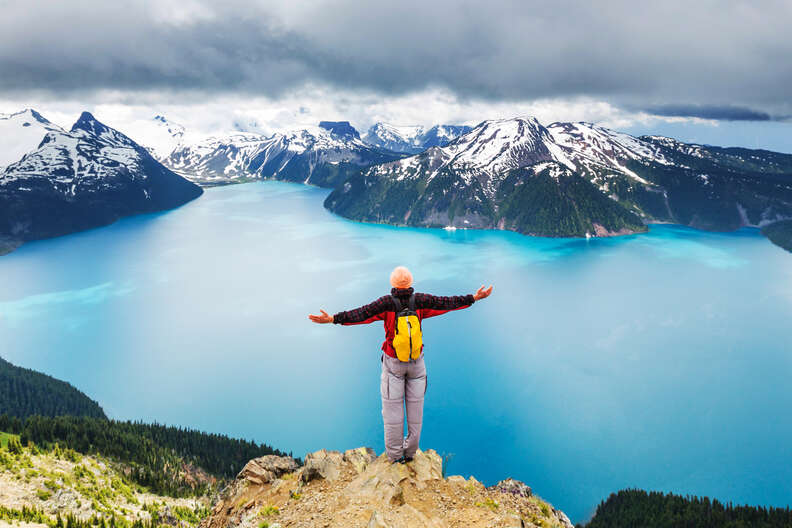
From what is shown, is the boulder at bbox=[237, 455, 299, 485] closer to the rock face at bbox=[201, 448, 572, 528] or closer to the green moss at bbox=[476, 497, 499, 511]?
the rock face at bbox=[201, 448, 572, 528]

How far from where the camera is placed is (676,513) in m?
46.5

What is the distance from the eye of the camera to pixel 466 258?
15612cm

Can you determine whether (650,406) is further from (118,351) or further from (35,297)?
(35,297)

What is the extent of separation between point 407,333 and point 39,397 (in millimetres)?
89985

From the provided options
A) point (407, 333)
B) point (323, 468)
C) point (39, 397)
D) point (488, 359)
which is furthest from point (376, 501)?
point (39, 397)

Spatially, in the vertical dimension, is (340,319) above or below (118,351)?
above

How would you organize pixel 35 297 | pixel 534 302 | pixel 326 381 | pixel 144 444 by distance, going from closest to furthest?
pixel 144 444 < pixel 326 381 < pixel 534 302 < pixel 35 297

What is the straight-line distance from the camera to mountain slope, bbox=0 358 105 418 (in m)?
67.3

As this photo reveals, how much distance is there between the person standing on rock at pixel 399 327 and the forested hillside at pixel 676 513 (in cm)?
4693

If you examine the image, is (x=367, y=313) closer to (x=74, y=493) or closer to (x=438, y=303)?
(x=438, y=303)

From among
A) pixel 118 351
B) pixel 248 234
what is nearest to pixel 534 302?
pixel 118 351

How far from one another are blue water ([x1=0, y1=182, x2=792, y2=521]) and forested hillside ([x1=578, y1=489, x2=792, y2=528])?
105 inches

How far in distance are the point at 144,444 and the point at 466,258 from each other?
124090 millimetres

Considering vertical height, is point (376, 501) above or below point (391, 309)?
below
